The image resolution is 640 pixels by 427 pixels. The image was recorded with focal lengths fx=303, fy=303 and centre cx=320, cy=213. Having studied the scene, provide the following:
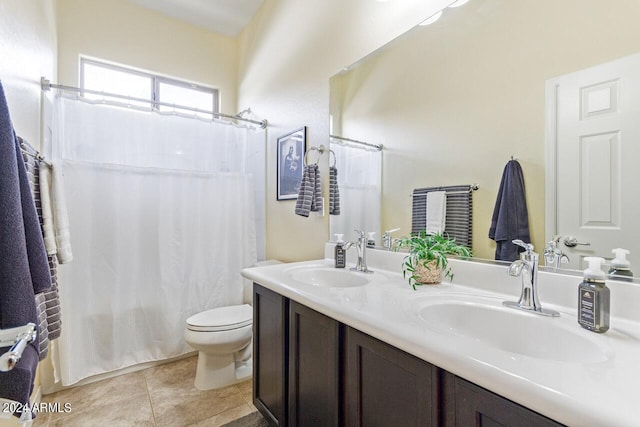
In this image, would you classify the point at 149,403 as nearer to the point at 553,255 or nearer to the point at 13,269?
the point at 13,269

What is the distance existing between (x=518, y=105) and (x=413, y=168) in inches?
18.9

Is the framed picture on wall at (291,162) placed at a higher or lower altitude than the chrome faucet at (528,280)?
higher

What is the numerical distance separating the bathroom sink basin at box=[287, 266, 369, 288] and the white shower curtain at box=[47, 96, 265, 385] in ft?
3.62

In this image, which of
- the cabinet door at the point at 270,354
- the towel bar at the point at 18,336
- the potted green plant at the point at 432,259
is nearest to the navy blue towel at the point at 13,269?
the towel bar at the point at 18,336

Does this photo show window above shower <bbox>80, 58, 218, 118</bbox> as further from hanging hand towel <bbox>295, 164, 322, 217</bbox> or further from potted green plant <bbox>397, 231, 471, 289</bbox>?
potted green plant <bbox>397, 231, 471, 289</bbox>

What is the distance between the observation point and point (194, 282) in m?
2.38

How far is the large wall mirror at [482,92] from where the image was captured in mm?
942

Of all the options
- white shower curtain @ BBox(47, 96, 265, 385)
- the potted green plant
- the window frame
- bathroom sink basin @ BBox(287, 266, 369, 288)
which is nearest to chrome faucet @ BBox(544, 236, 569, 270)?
the potted green plant

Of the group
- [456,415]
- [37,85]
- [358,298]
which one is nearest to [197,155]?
[37,85]

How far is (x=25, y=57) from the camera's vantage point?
4.58 ft

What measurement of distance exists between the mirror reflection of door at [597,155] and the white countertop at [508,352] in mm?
146

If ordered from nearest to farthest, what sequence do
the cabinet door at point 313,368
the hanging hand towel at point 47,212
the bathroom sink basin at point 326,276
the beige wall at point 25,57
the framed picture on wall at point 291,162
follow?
the cabinet door at point 313,368
the beige wall at point 25,57
the hanging hand towel at point 47,212
the bathroom sink basin at point 326,276
the framed picture on wall at point 291,162

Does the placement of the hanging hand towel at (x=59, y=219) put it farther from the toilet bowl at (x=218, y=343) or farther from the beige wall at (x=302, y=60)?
the beige wall at (x=302, y=60)

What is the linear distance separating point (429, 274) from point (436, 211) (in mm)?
287
